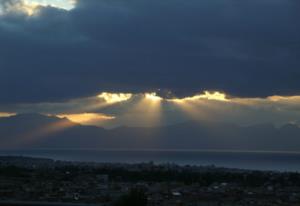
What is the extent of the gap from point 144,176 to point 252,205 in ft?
78.4

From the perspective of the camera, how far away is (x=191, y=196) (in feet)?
107

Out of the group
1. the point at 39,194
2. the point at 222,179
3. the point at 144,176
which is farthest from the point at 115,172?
the point at 39,194

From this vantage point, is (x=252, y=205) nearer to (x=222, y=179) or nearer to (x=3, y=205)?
(x=3, y=205)

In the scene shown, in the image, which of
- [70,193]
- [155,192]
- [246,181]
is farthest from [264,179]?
[70,193]

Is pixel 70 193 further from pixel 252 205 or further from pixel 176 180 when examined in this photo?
pixel 176 180

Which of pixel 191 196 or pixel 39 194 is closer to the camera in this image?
pixel 39 194

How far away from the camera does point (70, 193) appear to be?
32.1m

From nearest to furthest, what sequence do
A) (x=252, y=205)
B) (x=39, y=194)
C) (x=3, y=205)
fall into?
1. (x=3, y=205)
2. (x=252, y=205)
3. (x=39, y=194)

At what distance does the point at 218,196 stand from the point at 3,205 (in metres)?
21.0

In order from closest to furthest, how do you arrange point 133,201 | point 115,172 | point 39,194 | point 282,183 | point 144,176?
1. point 133,201
2. point 39,194
3. point 282,183
4. point 144,176
5. point 115,172

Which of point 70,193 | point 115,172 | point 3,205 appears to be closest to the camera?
point 3,205

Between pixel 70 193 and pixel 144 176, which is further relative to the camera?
pixel 144 176

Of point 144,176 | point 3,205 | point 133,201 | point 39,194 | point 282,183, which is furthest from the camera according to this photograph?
point 144,176

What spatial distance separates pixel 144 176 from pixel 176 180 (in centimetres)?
338
